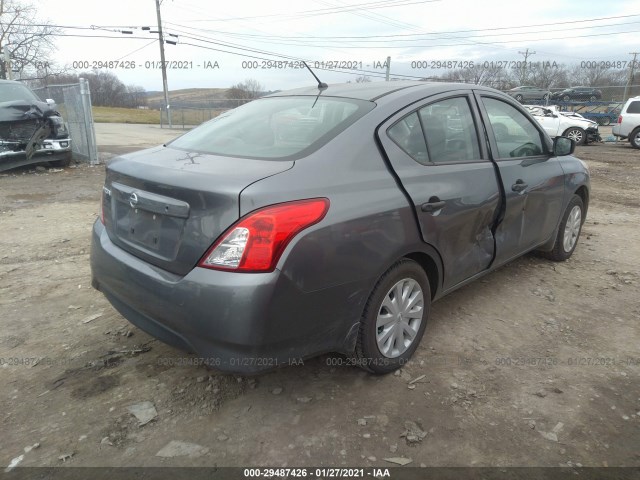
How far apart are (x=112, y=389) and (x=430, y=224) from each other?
203 cm

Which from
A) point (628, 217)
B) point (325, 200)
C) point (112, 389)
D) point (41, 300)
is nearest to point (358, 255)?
point (325, 200)

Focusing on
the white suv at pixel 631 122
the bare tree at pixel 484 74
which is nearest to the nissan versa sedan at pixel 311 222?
the white suv at pixel 631 122

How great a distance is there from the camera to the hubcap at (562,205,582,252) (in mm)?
4500

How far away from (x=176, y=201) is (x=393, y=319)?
135 cm

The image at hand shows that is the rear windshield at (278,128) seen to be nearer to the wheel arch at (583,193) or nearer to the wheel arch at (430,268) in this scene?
the wheel arch at (430,268)

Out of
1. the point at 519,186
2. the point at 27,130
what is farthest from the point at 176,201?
the point at 27,130

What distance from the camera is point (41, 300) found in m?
3.72

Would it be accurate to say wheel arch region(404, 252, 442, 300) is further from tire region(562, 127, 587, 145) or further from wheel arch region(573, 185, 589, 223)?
tire region(562, 127, 587, 145)

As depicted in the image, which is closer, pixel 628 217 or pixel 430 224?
pixel 430 224

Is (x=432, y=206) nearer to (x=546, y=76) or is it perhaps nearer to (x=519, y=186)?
(x=519, y=186)

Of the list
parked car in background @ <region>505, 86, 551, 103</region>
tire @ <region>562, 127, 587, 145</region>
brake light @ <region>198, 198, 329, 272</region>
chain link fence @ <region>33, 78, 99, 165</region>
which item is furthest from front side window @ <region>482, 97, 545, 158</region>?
parked car in background @ <region>505, 86, 551, 103</region>

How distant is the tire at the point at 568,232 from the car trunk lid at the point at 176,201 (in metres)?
3.30

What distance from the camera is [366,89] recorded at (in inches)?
117

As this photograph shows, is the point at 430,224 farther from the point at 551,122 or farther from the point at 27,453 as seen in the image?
the point at 551,122
